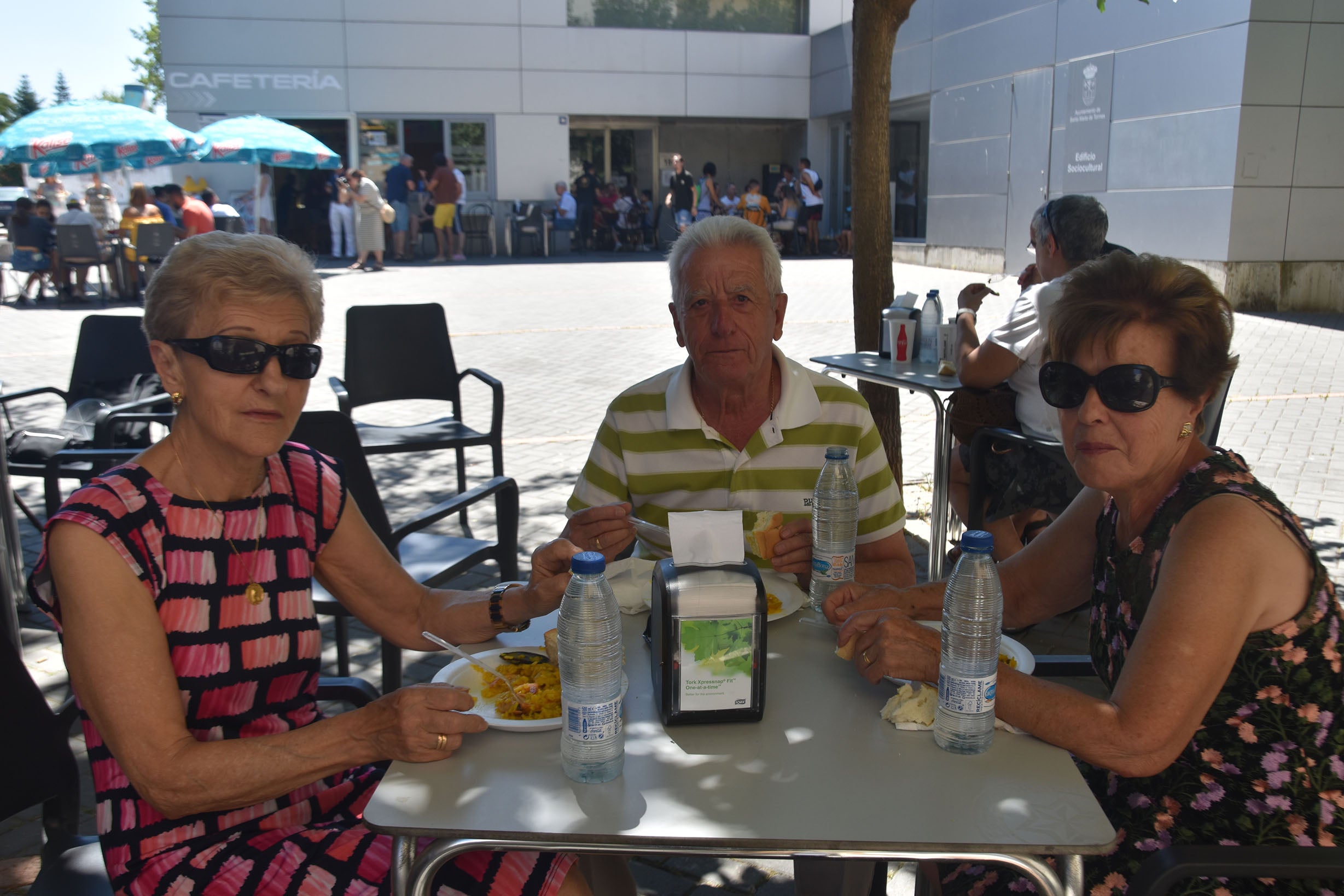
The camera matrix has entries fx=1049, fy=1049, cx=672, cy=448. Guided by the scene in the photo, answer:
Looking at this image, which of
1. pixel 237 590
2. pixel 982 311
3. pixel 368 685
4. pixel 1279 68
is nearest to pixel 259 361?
pixel 237 590

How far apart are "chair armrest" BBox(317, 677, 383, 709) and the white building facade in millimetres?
13811

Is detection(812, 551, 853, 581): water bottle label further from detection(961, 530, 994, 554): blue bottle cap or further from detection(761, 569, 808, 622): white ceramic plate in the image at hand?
detection(961, 530, 994, 554): blue bottle cap

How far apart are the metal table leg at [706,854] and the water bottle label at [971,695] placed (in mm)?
262

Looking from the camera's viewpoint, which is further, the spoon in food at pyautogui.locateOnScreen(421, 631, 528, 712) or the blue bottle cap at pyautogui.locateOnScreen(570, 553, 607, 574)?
the spoon in food at pyautogui.locateOnScreen(421, 631, 528, 712)

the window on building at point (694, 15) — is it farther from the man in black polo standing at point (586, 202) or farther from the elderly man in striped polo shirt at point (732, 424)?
the elderly man in striped polo shirt at point (732, 424)

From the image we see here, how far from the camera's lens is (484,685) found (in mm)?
1996

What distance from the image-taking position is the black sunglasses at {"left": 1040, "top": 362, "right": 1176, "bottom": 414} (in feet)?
6.33

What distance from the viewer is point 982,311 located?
1427 cm

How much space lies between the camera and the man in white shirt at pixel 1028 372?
4.35m

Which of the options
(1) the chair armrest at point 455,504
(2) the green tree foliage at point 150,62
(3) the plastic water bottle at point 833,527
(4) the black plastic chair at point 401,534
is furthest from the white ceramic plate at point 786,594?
(2) the green tree foliage at point 150,62

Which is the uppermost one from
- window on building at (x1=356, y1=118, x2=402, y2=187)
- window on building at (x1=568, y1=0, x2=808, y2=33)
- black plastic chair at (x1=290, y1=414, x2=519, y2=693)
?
window on building at (x1=568, y1=0, x2=808, y2=33)

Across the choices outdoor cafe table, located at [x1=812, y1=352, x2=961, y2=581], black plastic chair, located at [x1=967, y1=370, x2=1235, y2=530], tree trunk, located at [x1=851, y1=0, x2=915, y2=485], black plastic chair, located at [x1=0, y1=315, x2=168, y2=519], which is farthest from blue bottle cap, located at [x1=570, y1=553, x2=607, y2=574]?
black plastic chair, located at [x1=0, y1=315, x2=168, y2=519]

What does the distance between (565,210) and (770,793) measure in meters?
24.8

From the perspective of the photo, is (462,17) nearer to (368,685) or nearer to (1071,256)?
(1071,256)
